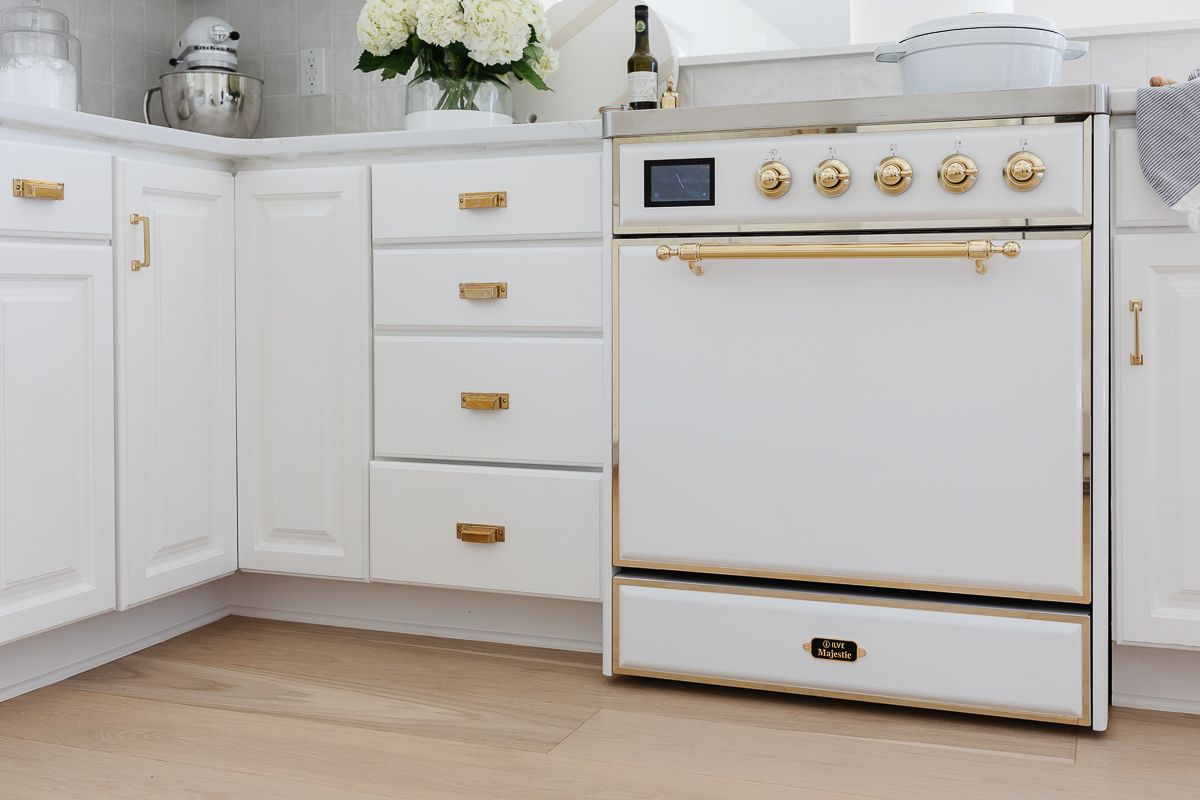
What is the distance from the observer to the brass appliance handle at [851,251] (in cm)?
157

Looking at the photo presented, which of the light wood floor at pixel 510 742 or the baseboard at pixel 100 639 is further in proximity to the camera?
the baseboard at pixel 100 639

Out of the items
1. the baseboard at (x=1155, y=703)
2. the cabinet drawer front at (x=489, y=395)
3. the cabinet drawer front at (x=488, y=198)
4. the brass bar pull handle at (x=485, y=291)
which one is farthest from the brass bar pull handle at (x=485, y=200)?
the baseboard at (x=1155, y=703)

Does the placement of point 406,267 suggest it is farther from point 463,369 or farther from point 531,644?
point 531,644

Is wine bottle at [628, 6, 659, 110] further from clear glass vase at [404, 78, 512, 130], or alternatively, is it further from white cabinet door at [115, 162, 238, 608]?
white cabinet door at [115, 162, 238, 608]

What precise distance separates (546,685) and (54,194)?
114 centimetres

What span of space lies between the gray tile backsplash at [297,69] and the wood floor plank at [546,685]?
1.23m

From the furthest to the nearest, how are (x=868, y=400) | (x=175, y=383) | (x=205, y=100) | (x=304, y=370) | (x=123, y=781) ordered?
(x=205, y=100) < (x=304, y=370) < (x=175, y=383) < (x=868, y=400) < (x=123, y=781)

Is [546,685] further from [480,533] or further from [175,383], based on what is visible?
[175,383]

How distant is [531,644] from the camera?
2.09 metres

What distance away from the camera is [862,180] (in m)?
1.66

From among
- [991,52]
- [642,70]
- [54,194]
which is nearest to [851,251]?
[991,52]

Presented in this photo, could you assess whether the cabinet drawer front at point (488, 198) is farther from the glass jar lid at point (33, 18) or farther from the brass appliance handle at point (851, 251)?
the glass jar lid at point (33, 18)

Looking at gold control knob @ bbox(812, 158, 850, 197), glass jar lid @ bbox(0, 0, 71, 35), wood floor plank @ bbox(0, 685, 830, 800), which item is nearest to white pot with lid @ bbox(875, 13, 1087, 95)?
gold control knob @ bbox(812, 158, 850, 197)

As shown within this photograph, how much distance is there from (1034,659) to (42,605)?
155 centimetres
